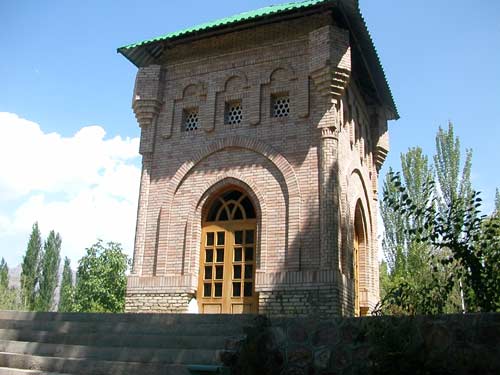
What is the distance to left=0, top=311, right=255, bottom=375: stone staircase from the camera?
Result: 6180 millimetres

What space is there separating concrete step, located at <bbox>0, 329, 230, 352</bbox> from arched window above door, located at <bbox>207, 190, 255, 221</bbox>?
4.89 meters

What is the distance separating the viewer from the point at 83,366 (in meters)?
6.35

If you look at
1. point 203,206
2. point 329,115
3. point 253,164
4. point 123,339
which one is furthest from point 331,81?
point 123,339

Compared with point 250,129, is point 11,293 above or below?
below

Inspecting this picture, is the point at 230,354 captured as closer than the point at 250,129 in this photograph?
Yes

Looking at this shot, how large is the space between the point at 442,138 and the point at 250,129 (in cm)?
1357

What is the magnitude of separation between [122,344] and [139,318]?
22.8 inches

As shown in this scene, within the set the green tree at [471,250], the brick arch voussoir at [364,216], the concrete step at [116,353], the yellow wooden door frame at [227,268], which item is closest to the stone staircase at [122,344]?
the concrete step at [116,353]

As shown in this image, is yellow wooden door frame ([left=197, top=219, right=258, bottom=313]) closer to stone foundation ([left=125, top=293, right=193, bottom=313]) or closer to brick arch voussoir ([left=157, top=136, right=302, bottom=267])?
stone foundation ([left=125, top=293, right=193, bottom=313])

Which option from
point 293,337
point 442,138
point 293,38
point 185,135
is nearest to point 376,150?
point 293,38

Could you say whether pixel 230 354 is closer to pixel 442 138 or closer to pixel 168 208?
pixel 168 208

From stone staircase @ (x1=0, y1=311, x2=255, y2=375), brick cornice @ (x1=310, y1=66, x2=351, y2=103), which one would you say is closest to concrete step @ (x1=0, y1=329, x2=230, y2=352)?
stone staircase @ (x1=0, y1=311, x2=255, y2=375)

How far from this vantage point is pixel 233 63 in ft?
41.0

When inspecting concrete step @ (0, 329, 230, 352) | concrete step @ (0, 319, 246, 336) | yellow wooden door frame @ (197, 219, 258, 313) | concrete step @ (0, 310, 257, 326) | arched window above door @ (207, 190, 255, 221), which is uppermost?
arched window above door @ (207, 190, 255, 221)
